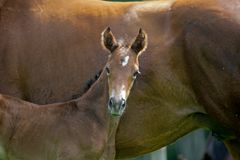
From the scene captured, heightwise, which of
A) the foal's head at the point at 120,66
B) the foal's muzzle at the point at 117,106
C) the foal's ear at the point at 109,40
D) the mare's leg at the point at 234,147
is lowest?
the mare's leg at the point at 234,147

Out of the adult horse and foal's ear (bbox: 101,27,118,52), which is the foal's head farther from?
the adult horse

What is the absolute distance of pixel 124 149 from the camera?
10.1 meters

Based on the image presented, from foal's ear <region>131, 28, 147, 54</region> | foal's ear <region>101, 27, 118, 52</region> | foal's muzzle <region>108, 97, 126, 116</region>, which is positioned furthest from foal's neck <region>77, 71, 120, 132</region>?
foal's muzzle <region>108, 97, 126, 116</region>

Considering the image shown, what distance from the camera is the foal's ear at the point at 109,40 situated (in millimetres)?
9391

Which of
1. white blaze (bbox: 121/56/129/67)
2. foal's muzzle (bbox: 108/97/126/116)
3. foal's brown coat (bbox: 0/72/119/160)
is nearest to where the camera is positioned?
foal's muzzle (bbox: 108/97/126/116)

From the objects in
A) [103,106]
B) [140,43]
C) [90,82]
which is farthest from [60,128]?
[140,43]

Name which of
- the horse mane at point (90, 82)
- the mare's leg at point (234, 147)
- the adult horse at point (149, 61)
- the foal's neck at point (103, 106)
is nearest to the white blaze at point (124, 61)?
the foal's neck at point (103, 106)

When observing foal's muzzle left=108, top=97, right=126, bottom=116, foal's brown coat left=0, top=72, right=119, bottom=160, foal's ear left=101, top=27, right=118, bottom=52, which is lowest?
foal's brown coat left=0, top=72, right=119, bottom=160

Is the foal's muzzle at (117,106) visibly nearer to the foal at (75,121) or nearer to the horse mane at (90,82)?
the foal at (75,121)

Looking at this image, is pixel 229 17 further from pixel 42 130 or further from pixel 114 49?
pixel 42 130

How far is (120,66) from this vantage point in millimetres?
9180

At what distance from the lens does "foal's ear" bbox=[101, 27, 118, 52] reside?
30.8ft

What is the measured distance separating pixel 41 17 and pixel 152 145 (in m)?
1.59

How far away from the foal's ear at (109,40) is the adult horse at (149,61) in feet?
2.11
